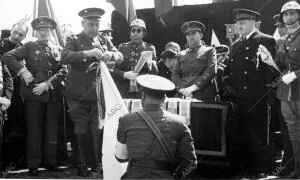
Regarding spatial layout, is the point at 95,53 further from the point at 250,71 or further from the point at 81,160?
the point at 250,71

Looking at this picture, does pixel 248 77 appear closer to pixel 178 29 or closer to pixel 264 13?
pixel 264 13

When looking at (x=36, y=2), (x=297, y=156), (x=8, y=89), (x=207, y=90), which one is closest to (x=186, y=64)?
(x=207, y=90)

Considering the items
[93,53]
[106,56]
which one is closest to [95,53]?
[93,53]

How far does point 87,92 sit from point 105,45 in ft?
2.53

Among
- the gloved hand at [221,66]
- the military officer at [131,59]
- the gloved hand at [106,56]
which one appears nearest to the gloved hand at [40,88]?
the gloved hand at [106,56]

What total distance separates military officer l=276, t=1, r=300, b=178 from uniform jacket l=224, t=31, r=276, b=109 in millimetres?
355

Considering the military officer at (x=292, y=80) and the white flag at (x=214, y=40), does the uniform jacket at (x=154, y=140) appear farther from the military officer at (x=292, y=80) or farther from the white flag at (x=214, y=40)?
the white flag at (x=214, y=40)

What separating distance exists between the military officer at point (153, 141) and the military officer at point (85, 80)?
90.0 inches

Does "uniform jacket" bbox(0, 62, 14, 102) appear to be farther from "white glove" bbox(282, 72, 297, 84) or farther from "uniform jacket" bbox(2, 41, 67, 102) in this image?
"white glove" bbox(282, 72, 297, 84)

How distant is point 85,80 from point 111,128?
1.16 metres

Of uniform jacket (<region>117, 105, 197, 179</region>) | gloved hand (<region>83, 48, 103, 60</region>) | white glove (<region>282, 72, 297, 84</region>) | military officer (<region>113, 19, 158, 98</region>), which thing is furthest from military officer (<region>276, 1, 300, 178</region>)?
gloved hand (<region>83, 48, 103, 60</region>)

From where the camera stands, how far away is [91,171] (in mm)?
6457

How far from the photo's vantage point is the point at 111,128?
18.6ft

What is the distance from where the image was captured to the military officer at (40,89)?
660 cm
